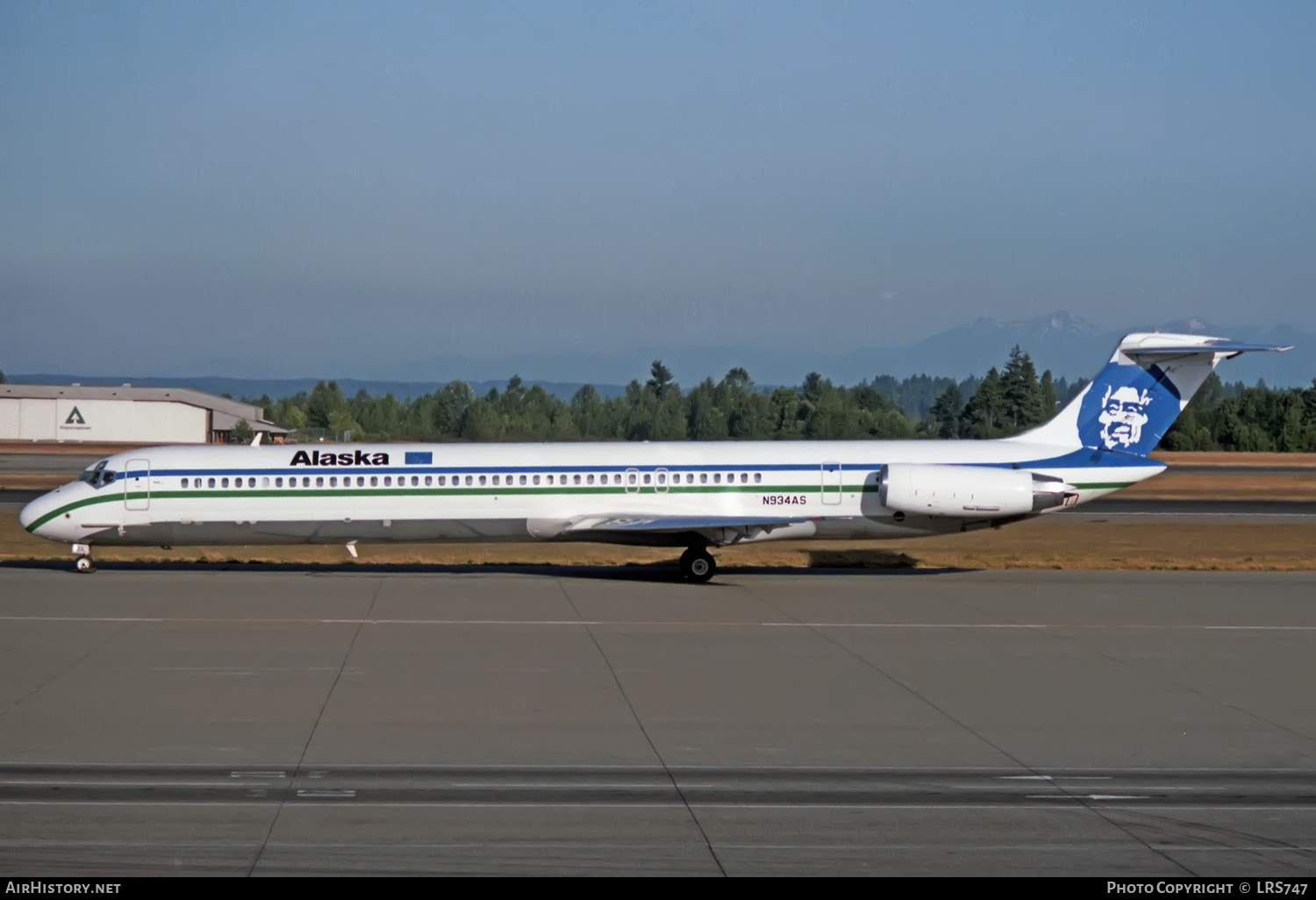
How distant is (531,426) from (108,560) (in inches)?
2108

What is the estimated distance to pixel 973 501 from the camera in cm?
2577

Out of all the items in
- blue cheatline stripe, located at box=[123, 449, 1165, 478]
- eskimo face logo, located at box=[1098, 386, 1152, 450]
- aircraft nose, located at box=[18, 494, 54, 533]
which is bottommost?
aircraft nose, located at box=[18, 494, 54, 533]

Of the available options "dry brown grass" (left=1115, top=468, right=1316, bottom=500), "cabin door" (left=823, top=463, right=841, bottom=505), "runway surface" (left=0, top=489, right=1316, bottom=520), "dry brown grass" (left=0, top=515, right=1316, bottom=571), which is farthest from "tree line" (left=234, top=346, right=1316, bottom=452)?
"cabin door" (left=823, top=463, right=841, bottom=505)

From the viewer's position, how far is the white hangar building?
332 feet

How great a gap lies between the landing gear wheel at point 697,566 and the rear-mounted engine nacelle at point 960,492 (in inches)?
149

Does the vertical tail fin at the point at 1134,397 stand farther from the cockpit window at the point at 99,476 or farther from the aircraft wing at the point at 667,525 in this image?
the cockpit window at the point at 99,476

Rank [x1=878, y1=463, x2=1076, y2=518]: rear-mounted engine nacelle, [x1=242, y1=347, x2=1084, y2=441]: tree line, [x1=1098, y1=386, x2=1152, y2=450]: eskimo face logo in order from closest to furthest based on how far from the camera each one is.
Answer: [x1=878, y1=463, x2=1076, y2=518]: rear-mounted engine nacelle, [x1=1098, y1=386, x2=1152, y2=450]: eskimo face logo, [x1=242, y1=347, x2=1084, y2=441]: tree line

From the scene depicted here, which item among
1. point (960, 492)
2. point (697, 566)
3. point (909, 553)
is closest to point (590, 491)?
point (697, 566)

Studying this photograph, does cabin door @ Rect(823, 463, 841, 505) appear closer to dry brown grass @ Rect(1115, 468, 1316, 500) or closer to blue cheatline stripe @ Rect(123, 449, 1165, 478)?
blue cheatline stripe @ Rect(123, 449, 1165, 478)

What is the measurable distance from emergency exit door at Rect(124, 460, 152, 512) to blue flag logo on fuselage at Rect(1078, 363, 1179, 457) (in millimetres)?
19219

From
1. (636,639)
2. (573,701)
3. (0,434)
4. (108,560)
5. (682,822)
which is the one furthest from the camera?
(0,434)

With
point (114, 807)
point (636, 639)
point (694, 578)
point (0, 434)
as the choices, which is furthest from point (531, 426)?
point (114, 807)

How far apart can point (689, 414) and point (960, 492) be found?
82.8 m
